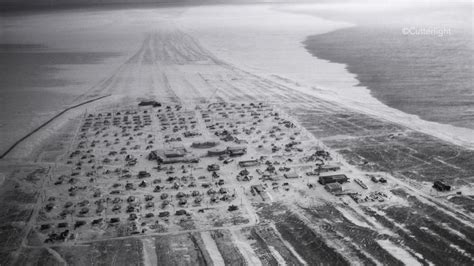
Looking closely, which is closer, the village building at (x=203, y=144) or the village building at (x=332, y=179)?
the village building at (x=332, y=179)

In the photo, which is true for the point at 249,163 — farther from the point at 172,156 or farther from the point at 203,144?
the point at 172,156

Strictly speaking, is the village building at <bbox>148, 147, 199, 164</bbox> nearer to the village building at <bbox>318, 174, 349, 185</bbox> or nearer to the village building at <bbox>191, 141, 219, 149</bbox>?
the village building at <bbox>191, 141, 219, 149</bbox>

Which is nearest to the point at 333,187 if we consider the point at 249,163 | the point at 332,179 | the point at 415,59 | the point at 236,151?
the point at 332,179

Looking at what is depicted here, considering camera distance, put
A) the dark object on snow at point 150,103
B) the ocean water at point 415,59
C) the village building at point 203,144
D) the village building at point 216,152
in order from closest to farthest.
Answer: the village building at point 216,152
the village building at point 203,144
the ocean water at point 415,59
the dark object on snow at point 150,103

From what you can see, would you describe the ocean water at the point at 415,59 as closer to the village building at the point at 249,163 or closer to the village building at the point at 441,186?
the village building at the point at 441,186

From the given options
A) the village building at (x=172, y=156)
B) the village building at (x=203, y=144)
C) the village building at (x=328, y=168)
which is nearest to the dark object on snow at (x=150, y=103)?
the village building at (x=203, y=144)

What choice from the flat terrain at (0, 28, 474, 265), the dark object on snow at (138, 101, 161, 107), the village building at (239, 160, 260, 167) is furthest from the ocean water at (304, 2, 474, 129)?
the dark object on snow at (138, 101, 161, 107)

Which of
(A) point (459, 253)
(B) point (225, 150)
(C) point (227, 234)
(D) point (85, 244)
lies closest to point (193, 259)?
(C) point (227, 234)
